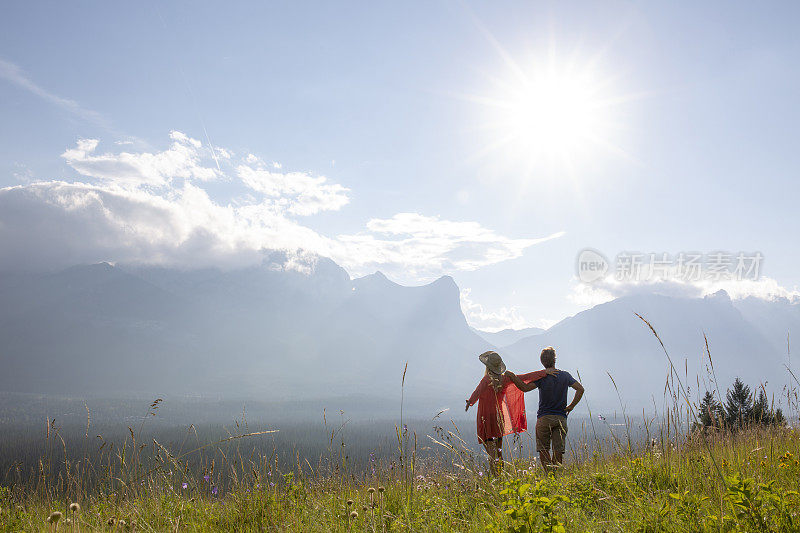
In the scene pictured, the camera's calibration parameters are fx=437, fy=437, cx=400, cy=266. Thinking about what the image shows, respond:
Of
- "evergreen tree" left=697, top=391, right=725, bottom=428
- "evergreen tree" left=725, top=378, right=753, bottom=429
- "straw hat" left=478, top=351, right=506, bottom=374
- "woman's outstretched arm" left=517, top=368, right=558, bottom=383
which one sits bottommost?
"evergreen tree" left=725, top=378, right=753, bottom=429

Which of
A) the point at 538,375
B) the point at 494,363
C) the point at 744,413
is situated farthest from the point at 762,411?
the point at 494,363

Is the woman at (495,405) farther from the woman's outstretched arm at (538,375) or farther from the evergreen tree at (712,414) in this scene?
the evergreen tree at (712,414)

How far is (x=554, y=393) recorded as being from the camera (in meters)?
7.87

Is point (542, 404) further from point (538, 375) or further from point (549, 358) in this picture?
point (549, 358)

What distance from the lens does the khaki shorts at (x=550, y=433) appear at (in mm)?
7711

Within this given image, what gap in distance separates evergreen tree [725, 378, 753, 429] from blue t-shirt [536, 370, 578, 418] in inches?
95.8

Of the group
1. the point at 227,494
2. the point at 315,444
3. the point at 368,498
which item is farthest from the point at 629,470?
the point at 315,444

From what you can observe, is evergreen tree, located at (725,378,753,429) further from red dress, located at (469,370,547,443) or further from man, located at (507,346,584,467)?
red dress, located at (469,370,547,443)

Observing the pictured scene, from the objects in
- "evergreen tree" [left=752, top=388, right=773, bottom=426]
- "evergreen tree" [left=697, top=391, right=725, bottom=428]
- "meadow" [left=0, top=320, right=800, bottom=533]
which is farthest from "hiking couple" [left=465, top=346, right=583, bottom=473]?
"evergreen tree" [left=752, top=388, right=773, bottom=426]

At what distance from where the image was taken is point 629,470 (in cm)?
459

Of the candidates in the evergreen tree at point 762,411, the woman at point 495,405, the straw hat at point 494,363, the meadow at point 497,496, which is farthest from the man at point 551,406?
the evergreen tree at point 762,411

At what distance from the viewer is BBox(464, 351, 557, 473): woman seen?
7848mm

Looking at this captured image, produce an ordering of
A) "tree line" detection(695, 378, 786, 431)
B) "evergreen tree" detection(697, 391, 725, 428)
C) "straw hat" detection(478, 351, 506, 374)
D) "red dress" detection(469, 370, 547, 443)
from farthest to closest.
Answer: "straw hat" detection(478, 351, 506, 374), "red dress" detection(469, 370, 547, 443), "tree line" detection(695, 378, 786, 431), "evergreen tree" detection(697, 391, 725, 428)

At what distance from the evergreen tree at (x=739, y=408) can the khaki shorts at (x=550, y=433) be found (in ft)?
8.22
